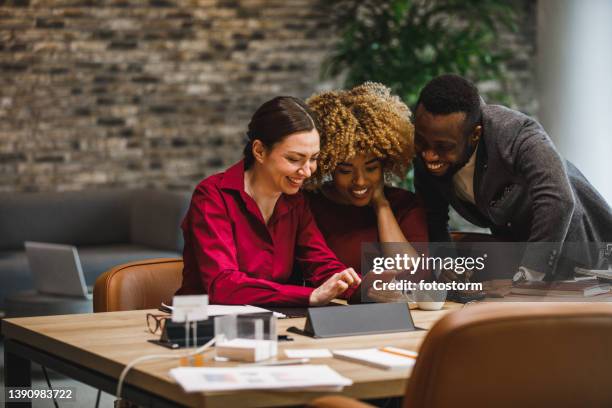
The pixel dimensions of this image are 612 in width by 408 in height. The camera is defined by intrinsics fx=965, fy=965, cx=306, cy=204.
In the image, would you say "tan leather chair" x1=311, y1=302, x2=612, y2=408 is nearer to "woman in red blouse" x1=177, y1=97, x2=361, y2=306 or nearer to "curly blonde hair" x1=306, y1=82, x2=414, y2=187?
"woman in red blouse" x1=177, y1=97, x2=361, y2=306

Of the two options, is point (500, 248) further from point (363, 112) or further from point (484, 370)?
point (484, 370)

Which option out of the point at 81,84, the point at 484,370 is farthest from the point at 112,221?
the point at 484,370

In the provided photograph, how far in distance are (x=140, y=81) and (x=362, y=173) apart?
415cm

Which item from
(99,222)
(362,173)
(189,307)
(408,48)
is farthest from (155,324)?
(99,222)

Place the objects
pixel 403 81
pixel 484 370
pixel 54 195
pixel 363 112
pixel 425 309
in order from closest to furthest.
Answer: pixel 484 370, pixel 425 309, pixel 363 112, pixel 403 81, pixel 54 195

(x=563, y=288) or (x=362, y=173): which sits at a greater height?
(x=362, y=173)

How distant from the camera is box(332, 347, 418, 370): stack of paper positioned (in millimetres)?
1907

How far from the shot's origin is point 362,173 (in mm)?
3105

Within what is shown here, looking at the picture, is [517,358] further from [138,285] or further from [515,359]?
[138,285]

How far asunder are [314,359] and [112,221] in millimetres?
4858

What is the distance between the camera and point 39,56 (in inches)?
265

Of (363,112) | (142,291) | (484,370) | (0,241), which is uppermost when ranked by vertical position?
(363,112)

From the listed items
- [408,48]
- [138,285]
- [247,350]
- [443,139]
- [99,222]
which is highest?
[408,48]

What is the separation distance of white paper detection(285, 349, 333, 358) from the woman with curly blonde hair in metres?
1.09
